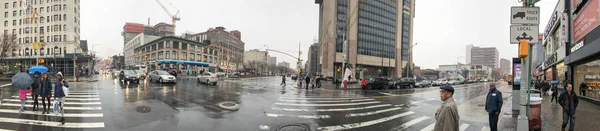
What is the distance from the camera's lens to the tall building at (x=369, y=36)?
72.9 metres

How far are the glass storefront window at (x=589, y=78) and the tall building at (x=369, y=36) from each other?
41.5 meters

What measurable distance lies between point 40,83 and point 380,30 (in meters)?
82.6

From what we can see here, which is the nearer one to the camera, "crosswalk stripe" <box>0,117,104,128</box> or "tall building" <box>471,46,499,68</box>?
"crosswalk stripe" <box>0,117,104,128</box>

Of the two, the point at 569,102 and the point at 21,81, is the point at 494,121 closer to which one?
the point at 569,102

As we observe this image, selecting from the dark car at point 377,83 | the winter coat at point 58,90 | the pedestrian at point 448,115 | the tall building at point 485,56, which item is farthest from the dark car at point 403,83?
the tall building at point 485,56

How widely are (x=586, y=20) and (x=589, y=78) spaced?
3.72 metres

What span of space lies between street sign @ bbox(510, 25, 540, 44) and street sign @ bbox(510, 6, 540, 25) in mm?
126

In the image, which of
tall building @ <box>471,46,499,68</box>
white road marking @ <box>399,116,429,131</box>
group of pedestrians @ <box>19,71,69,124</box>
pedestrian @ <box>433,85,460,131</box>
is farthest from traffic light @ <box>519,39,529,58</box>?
tall building @ <box>471,46,499,68</box>

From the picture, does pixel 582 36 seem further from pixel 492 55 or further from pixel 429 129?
pixel 492 55

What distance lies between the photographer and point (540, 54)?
4422 cm

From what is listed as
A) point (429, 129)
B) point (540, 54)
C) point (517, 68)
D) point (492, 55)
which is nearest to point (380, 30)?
point (540, 54)

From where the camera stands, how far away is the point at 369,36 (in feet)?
266

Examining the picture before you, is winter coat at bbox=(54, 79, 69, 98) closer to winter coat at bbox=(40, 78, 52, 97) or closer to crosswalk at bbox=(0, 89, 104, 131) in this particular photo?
crosswalk at bbox=(0, 89, 104, 131)

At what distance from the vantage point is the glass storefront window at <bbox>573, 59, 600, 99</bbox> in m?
16.2
